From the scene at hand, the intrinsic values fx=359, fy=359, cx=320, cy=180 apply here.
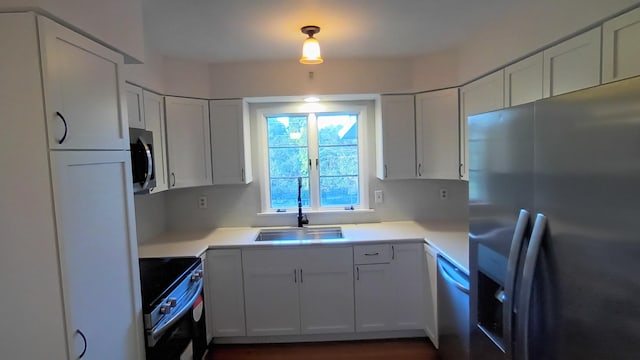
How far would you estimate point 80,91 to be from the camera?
1.26m

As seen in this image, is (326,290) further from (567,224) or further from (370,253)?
(567,224)

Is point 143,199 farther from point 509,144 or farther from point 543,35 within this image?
point 543,35

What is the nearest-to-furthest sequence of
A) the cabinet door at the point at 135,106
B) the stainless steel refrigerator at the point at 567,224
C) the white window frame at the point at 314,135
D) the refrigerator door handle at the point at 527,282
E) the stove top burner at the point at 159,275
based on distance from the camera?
the stainless steel refrigerator at the point at 567,224
the refrigerator door handle at the point at 527,282
the stove top burner at the point at 159,275
the cabinet door at the point at 135,106
the white window frame at the point at 314,135

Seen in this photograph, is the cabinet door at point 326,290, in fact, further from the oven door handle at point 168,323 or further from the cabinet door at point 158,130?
the cabinet door at point 158,130

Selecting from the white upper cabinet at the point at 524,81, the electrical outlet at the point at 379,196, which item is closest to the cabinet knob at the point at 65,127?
the white upper cabinet at the point at 524,81

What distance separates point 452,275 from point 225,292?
5.62 ft

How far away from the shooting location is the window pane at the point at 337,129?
11.7 feet

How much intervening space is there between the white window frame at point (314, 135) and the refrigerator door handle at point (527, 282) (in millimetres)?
2498

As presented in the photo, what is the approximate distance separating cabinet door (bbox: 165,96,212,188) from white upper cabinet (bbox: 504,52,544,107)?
2330mm

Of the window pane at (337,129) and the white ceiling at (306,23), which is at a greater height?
the white ceiling at (306,23)

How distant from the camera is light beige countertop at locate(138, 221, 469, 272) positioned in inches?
103

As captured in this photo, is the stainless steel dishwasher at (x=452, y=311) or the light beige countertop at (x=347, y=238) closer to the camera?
the stainless steel dishwasher at (x=452, y=311)

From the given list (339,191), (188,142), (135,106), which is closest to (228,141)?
(188,142)

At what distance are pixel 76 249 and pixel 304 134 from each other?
2.54 metres
